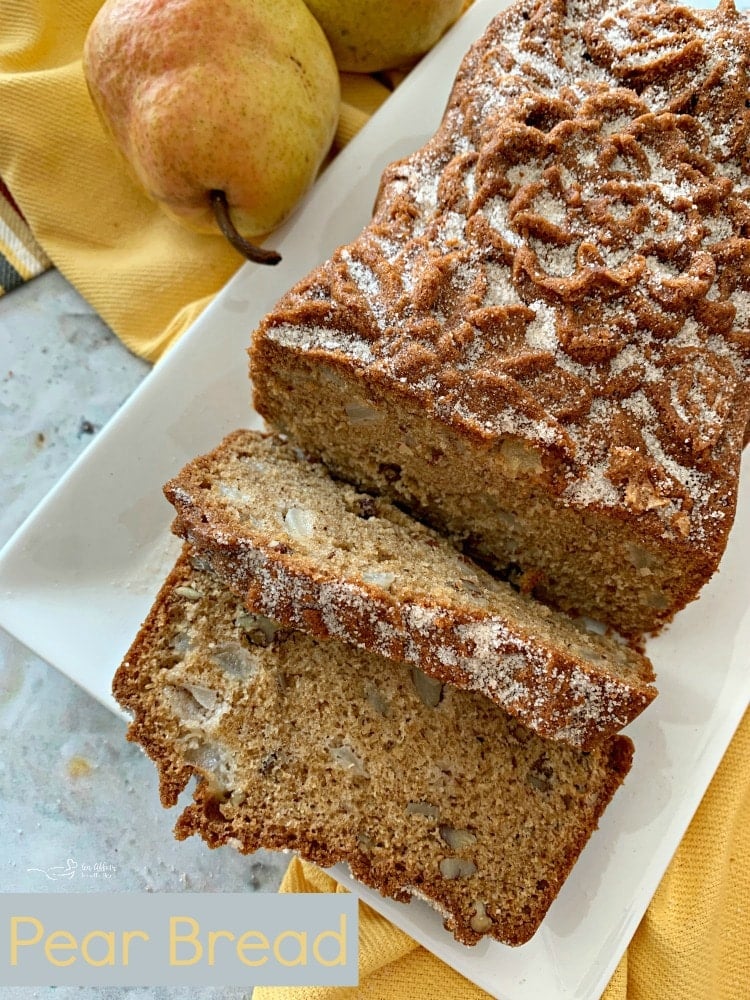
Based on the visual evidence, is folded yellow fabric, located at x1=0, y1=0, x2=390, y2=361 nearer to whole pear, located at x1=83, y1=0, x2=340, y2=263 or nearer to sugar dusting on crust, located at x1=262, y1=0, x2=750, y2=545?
whole pear, located at x1=83, y1=0, x2=340, y2=263

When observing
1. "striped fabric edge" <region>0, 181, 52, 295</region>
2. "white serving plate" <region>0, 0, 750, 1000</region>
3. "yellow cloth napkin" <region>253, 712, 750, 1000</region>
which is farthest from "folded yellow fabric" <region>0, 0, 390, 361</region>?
"yellow cloth napkin" <region>253, 712, 750, 1000</region>

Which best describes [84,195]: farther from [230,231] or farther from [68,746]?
[68,746]

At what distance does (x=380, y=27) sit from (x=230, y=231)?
0.90m

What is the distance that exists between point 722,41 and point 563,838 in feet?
6.96

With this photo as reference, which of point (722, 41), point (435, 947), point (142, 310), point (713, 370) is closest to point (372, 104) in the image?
point (142, 310)

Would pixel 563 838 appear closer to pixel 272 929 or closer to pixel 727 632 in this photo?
pixel 727 632

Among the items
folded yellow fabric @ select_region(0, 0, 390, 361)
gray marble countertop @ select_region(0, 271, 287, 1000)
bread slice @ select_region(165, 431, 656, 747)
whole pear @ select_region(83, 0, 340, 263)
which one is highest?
whole pear @ select_region(83, 0, 340, 263)

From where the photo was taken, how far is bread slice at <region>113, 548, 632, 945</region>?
2.31 meters

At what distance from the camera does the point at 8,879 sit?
2811mm

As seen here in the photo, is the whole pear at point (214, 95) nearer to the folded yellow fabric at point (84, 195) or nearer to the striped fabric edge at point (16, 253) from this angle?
the folded yellow fabric at point (84, 195)

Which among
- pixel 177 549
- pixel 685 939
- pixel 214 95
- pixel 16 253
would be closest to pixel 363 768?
pixel 177 549

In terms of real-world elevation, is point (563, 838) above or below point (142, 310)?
below

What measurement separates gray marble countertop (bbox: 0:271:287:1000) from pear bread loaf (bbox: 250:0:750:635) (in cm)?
110

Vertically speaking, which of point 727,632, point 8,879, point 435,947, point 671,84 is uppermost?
point 671,84
